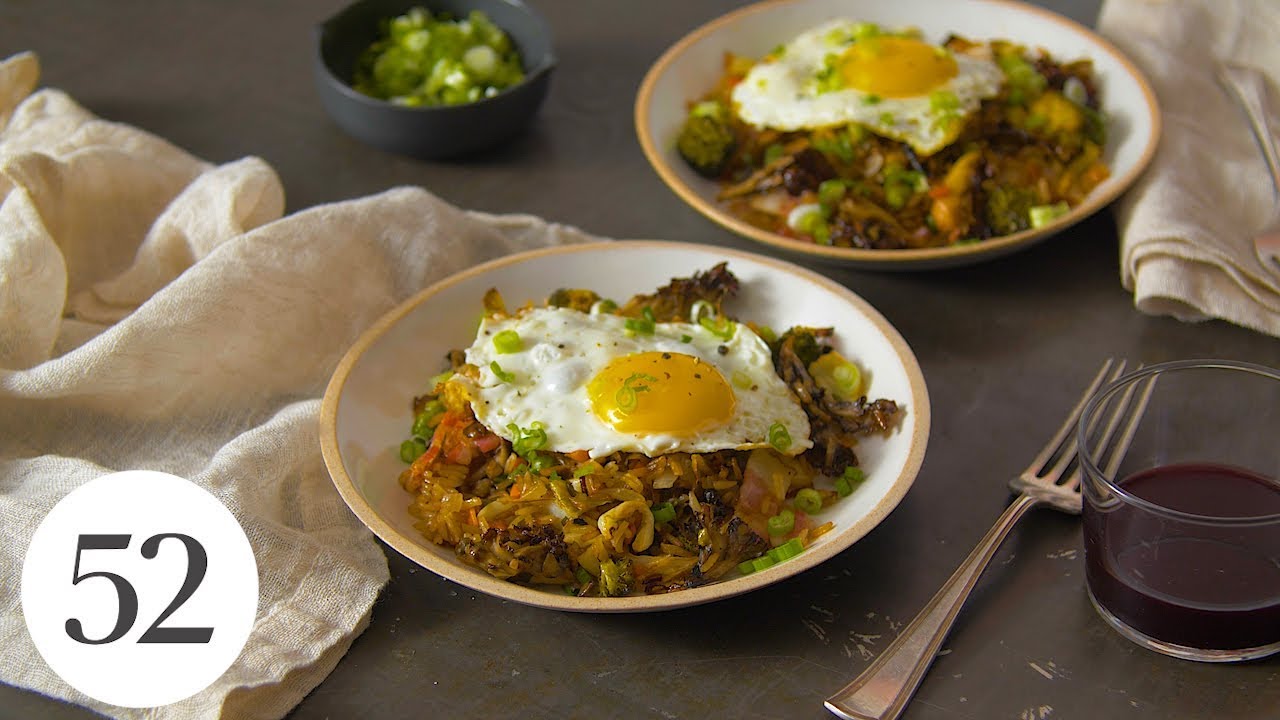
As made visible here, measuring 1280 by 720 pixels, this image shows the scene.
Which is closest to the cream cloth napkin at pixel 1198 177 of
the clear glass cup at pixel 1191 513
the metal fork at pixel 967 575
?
the metal fork at pixel 967 575

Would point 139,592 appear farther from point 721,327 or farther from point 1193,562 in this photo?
point 1193,562

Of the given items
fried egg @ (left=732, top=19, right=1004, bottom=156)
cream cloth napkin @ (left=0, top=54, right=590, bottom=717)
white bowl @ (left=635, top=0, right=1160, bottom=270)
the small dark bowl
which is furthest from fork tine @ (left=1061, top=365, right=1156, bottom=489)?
the small dark bowl

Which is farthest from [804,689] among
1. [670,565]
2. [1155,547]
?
[1155,547]

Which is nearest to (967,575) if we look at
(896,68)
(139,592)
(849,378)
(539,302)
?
(849,378)

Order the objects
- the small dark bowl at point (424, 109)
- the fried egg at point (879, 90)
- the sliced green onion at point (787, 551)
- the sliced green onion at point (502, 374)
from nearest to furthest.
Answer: the sliced green onion at point (787, 551), the sliced green onion at point (502, 374), the fried egg at point (879, 90), the small dark bowl at point (424, 109)

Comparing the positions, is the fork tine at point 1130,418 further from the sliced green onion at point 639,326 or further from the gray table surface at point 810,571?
the sliced green onion at point 639,326

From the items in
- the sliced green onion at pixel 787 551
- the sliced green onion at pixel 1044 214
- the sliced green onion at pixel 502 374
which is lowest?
the sliced green onion at pixel 787 551

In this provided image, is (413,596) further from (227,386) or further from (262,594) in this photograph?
(227,386)
